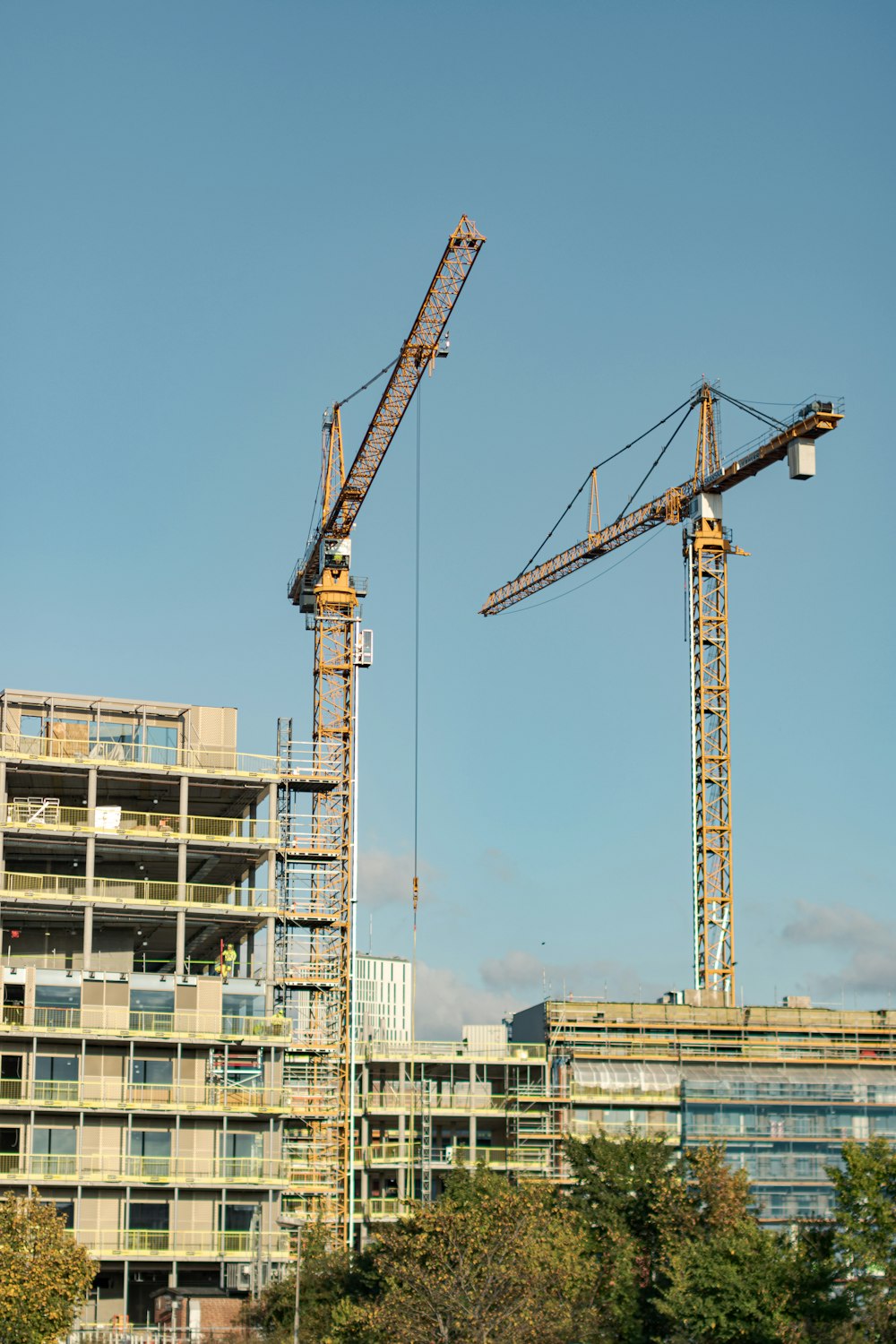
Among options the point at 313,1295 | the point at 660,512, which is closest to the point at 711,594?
the point at 660,512

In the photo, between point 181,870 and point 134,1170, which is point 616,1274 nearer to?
point 134,1170

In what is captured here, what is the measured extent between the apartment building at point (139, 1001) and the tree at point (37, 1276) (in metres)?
24.1

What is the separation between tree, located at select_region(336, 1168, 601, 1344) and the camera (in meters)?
68.7

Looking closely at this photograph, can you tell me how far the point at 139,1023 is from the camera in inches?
4215

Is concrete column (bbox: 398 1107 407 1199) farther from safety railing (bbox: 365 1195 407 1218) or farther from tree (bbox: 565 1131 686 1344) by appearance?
tree (bbox: 565 1131 686 1344)

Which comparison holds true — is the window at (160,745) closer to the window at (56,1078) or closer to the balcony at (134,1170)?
the window at (56,1078)

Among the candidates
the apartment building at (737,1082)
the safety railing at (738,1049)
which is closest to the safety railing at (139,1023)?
the apartment building at (737,1082)

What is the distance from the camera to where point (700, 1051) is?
5576 inches

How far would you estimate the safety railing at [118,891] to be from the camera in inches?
4294

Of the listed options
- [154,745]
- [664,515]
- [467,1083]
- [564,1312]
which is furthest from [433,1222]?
[664,515]

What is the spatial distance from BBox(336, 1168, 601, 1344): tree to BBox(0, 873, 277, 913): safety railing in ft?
113

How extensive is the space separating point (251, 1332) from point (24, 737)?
38.7 metres

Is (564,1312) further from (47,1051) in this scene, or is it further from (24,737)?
(24,737)

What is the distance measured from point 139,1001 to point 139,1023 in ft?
4.44
